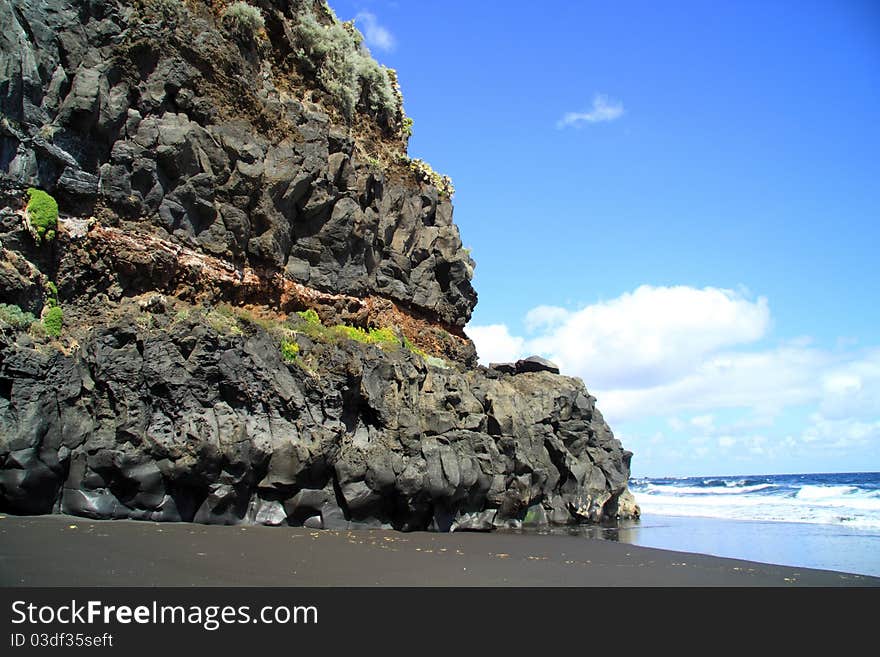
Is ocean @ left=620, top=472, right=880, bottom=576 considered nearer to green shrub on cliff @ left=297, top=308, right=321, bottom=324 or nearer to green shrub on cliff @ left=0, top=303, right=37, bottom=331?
green shrub on cliff @ left=297, top=308, right=321, bottom=324

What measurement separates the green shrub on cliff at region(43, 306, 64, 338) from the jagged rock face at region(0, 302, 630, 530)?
0.79m

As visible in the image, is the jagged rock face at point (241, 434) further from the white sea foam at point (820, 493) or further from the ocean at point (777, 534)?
the white sea foam at point (820, 493)

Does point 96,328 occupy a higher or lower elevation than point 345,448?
higher

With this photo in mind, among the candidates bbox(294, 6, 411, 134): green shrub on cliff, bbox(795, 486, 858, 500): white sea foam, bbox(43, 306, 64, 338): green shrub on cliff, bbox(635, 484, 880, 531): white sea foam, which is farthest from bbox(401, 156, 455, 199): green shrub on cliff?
bbox(795, 486, 858, 500): white sea foam

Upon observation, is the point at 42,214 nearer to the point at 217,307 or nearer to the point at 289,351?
the point at 217,307

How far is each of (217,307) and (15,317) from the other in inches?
183

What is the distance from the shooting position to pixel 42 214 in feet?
46.0

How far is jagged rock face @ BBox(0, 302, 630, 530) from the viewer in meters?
12.2

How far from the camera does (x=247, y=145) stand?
1842 cm

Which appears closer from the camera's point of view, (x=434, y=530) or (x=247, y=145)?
(x=434, y=530)
